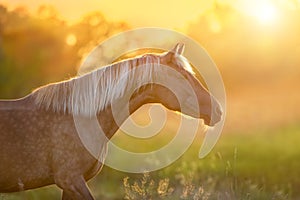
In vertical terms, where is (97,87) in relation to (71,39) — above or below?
below

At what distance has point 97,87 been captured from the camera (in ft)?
18.9

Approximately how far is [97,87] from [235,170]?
15.9ft

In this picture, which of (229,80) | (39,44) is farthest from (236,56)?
(39,44)

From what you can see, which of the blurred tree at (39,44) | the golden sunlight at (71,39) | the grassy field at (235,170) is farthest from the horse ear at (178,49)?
the golden sunlight at (71,39)

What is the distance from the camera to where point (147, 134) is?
325 inches

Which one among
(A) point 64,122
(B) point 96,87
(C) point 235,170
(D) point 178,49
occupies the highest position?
(C) point 235,170

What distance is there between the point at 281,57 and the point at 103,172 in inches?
347

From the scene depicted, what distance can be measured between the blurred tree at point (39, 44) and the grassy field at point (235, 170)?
11863 mm

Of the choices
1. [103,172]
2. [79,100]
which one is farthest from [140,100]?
[103,172]

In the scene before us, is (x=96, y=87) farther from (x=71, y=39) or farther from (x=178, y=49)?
(x=71, y=39)

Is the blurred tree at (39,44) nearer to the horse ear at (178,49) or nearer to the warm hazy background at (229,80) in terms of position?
the warm hazy background at (229,80)

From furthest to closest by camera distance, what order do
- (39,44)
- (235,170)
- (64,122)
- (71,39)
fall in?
(39,44)
(71,39)
(235,170)
(64,122)

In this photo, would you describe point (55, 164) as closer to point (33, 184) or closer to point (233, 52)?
point (33, 184)

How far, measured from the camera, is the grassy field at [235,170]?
1002 centimetres
